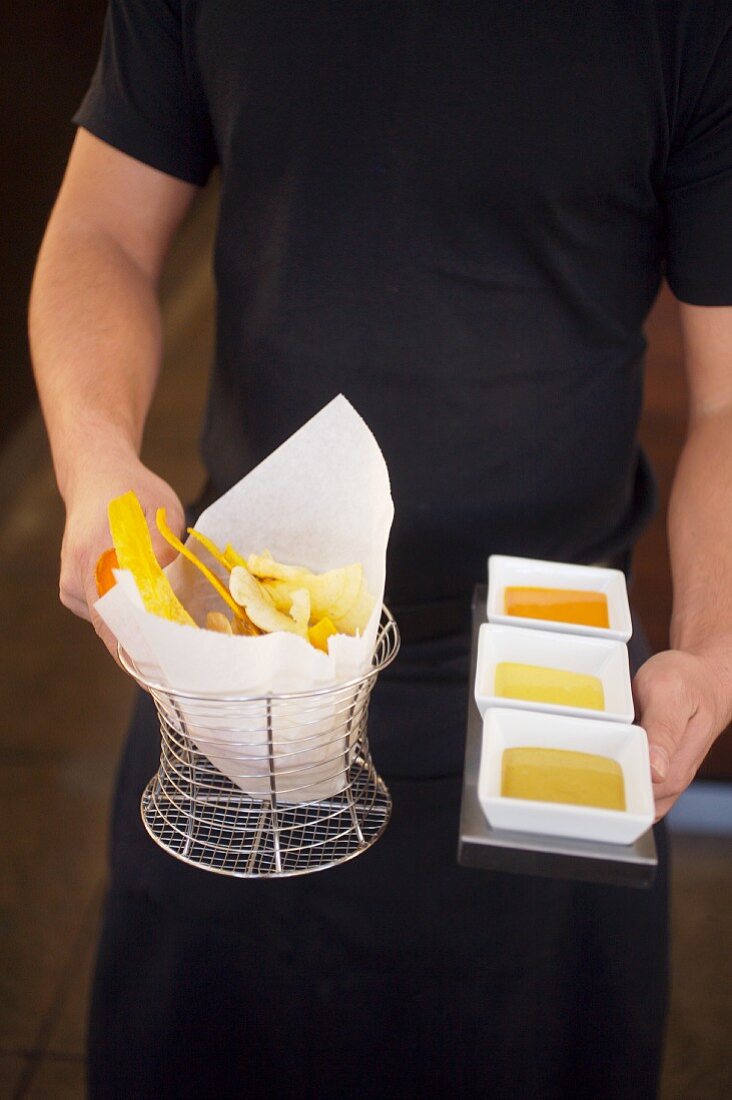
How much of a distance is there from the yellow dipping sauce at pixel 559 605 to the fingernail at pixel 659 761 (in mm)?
173

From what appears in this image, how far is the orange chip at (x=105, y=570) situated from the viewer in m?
0.69

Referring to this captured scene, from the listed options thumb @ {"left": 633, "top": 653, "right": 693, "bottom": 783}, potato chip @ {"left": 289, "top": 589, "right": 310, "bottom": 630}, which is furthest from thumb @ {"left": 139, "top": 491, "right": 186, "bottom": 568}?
thumb @ {"left": 633, "top": 653, "right": 693, "bottom": 783}

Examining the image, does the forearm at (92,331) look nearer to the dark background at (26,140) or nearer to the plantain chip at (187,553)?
the plantain chip at (187,553)

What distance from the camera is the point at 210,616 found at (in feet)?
2.48

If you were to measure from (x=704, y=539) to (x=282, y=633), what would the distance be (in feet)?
1.78

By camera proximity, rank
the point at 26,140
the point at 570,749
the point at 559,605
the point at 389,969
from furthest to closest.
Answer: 1. the point at 26,140
2. the point at 389,969
3. the point at 559,605
4. the point at 570,749

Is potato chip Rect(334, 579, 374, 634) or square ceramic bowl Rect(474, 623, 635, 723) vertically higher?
potato chip Rect(334, 579, 374, 634)

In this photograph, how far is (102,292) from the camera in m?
1.14

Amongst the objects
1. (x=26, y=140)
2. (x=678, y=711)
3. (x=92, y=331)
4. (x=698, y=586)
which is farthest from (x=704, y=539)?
(x=26, y=140)

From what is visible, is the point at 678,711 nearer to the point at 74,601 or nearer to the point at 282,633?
the point at 282,633

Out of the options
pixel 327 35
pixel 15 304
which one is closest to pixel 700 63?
pixel 327 35

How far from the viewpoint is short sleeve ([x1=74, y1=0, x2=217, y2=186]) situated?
1042 millimetres

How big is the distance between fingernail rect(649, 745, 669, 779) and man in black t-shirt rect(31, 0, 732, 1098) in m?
0.23

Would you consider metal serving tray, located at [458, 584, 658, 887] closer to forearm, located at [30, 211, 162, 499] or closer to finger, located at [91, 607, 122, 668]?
finger, located at [91, 607, 122, 668]
